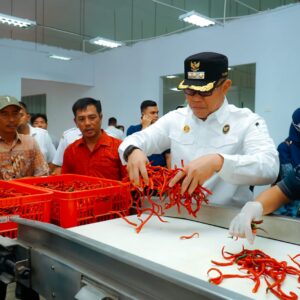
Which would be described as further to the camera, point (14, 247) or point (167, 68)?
point (167, 68)

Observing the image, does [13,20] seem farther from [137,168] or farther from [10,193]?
[137,168]

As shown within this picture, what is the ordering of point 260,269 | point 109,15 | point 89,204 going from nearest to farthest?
point 260,269
point 89,204
point 109,15

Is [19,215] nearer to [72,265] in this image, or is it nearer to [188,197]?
[72,265]

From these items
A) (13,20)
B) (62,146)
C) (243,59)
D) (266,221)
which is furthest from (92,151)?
(243,59)

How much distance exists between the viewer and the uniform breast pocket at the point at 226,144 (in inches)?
59.7

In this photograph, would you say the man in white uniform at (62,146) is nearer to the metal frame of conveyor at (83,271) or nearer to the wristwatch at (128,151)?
the wristwatch at (128,151)

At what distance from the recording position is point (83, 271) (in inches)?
33.0

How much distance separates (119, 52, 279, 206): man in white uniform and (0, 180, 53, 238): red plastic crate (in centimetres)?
30

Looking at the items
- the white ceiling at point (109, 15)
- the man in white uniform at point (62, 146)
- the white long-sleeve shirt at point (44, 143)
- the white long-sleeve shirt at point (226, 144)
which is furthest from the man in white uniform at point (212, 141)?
the white ceiling at point (109, 15)

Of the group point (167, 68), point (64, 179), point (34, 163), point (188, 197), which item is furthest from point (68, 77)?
point (188, 197)

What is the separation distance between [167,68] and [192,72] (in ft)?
19.4

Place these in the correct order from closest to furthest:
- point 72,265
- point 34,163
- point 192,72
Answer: point 72,265, point 192,72, point 34,163

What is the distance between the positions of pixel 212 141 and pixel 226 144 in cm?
7

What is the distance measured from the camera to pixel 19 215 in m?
1.11
